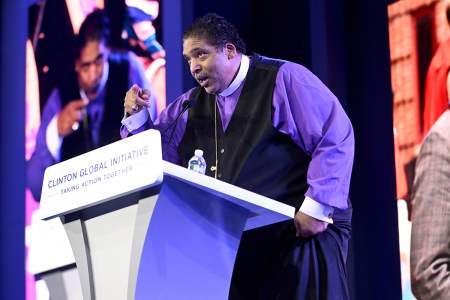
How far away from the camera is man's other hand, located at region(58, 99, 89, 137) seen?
3797 mm

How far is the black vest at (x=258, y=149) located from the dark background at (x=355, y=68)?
93 centimetres

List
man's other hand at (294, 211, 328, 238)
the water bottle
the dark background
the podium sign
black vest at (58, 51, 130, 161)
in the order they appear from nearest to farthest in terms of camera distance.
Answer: the podium sign
the water bottle
man's other hand at (294, 211, 328, 238)
the dark background
black vest at (58, 51, 130, 161)

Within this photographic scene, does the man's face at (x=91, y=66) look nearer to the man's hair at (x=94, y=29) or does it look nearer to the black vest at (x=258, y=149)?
the man's hair at (x=94, y=29)

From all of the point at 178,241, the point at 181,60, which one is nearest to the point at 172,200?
the point at 178,241

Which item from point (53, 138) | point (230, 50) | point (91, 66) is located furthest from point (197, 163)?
point (53, 138)

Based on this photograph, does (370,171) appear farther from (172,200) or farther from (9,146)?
(9,146)

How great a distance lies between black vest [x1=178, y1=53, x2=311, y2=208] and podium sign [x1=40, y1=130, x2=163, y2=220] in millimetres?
614

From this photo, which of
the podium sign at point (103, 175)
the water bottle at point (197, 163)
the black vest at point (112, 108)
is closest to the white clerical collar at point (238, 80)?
the water bottle at point (197, 163)

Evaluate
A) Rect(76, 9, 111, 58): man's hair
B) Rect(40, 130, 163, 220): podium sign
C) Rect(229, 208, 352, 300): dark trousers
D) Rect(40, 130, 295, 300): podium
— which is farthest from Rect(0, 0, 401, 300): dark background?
Rect(40, 130, 163, 220): podium sign

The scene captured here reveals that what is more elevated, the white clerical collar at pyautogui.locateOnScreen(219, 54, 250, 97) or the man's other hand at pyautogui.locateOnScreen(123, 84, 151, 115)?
the white clerical collar at pyautogui.locateOnScreen(219, 54, 250, 97)

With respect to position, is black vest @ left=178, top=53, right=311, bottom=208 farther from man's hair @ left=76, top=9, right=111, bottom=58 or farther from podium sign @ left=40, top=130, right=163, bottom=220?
man's hair @ left=76, top=9, right=111, bottom=58

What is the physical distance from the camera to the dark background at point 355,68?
2.55 m

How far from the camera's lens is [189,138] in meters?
1.98

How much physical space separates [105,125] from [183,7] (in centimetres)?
93
